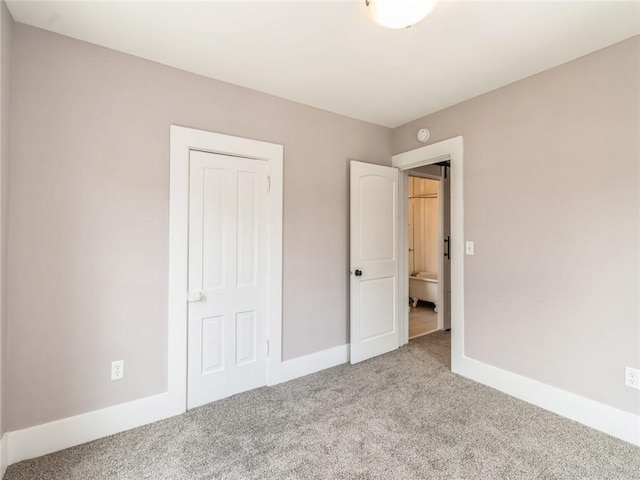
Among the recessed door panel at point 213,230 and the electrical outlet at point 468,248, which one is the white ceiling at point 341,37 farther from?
the electrical outlet at point 468,248

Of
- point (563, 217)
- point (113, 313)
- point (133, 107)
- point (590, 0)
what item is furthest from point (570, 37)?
point (113, 313)

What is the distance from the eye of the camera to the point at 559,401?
217 cm

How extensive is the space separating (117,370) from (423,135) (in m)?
3.20

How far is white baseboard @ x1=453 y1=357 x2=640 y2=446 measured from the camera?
1888 millimetres

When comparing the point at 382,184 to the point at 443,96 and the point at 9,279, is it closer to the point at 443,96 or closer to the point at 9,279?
the point at 443,96

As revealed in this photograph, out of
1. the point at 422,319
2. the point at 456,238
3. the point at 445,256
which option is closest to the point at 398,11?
the point at 456,238

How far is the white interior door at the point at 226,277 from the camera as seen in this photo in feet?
7.50

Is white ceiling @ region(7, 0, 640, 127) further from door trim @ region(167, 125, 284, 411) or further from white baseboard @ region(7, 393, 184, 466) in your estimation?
white baseboard @ region(7, 393, 184, 466)

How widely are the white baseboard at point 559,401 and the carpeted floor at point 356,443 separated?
0.22 feet

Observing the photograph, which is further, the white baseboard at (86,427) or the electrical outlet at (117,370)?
the electrical outlet at (117,370)

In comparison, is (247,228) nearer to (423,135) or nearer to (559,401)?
(423,135)

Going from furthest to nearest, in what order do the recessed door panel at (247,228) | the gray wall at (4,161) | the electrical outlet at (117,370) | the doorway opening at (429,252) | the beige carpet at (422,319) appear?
the doorway opening at (429,252) → the beige carpet at (422,319) → the recessed door panel at (247,228) → the electrical outlet at (117,370) → the gray wall at (4,161)

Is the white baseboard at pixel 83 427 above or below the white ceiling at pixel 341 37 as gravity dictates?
below

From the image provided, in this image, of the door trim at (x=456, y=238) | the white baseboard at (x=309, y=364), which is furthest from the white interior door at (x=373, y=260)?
the door trim at (x=456, y=238)
